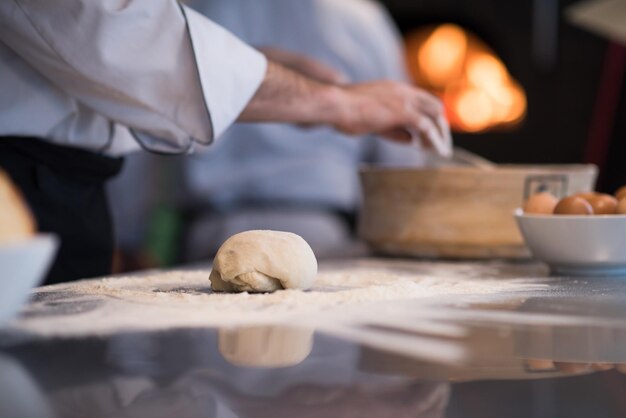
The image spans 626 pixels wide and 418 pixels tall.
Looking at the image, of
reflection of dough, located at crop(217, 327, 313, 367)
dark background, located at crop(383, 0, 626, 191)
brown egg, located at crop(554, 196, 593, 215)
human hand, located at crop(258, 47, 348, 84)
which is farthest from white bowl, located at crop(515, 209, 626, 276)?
dark background, located at crop(383, 0, 626, 191)

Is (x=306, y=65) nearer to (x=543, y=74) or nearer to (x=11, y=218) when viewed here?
(x=11, y=218)

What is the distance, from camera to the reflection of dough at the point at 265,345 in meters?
0.66

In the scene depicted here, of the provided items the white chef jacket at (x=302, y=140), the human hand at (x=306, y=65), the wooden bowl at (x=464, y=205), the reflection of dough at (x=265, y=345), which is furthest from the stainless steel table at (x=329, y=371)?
the white chef jacket at (x=302, y=140)

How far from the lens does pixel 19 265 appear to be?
0.60 m

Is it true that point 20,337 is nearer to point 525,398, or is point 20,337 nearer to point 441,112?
point 525,398

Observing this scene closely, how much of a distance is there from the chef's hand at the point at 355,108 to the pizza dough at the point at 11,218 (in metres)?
0.77

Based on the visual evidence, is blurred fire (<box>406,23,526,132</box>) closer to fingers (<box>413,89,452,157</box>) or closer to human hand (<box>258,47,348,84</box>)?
human hand (<box>258,47,348,84</box>)

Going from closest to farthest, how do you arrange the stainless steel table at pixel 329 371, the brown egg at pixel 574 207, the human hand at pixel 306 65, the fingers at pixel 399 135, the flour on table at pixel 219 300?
1. the stainless steel table at pixel 329 371
2. the flour on table at pixel 219 300
3. the brown egg at pixel 574 207
4. the fingers at pixel 399 135
5. the human hand at pixel 306 65

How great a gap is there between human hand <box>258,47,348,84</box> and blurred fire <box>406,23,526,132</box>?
2.32m

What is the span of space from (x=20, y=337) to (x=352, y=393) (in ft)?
1.09

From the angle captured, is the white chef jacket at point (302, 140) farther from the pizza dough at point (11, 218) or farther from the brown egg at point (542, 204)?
the pizza dough at point (11, 218)

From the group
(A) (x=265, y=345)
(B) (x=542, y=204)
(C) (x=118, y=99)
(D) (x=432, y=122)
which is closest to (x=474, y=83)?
(D) (x=432, y=122)

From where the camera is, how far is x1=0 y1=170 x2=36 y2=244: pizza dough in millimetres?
596

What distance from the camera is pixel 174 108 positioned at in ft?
4.02
